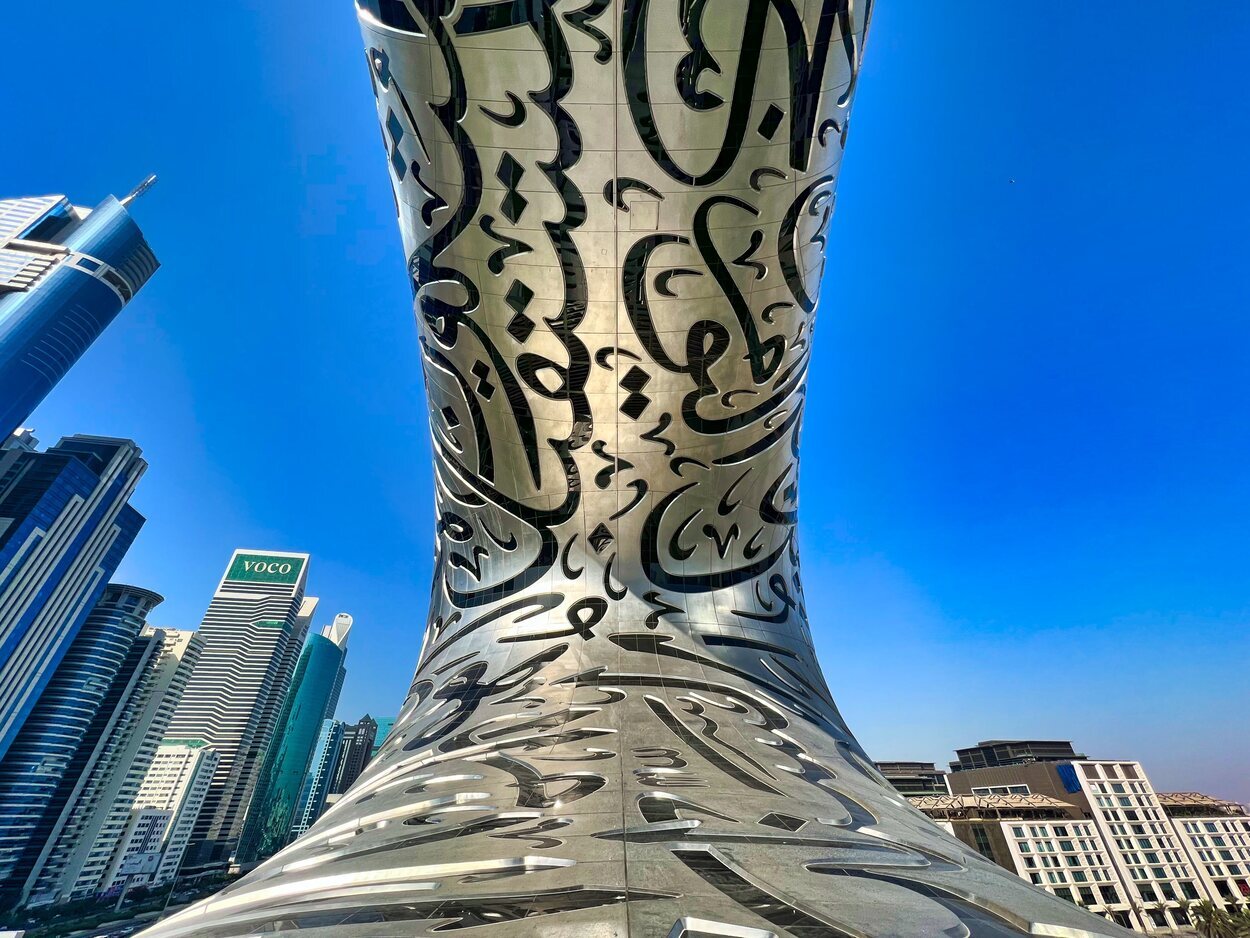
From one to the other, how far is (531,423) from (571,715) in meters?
3.64

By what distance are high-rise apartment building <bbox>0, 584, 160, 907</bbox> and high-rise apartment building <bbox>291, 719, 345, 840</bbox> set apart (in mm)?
45931

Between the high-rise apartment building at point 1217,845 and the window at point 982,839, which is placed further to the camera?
the high-rise apartment building at point 1217,845

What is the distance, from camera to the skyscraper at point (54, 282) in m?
50.1

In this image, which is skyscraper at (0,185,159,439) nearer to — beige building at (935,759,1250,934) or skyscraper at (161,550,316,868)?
skyscraper at (161,550,316,868)

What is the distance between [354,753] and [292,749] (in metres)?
14.8

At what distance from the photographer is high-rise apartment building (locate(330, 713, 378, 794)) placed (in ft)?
353

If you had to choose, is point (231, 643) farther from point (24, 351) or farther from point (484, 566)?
point (484, 566)

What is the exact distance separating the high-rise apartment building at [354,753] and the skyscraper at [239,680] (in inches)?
990

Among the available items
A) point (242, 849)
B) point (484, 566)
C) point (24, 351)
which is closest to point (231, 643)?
point (242, 849)

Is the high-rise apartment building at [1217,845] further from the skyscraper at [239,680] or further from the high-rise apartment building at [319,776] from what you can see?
the high-rise apartment building at [319,776]

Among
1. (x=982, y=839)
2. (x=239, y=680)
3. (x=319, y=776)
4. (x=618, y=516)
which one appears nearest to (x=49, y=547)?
(x=239, y=680)

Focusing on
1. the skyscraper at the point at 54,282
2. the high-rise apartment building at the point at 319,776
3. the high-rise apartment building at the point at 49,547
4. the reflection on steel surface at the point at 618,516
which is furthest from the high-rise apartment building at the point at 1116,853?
the high-rise apartment building at the point at 319,776

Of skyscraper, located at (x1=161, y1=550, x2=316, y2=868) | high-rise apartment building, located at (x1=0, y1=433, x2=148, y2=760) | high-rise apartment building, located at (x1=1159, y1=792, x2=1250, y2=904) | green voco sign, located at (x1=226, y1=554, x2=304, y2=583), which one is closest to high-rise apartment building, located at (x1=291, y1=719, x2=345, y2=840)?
skyscraper, located at (x1=161, y1=550, x2=316, y2=868)

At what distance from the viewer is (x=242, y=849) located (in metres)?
68.1
